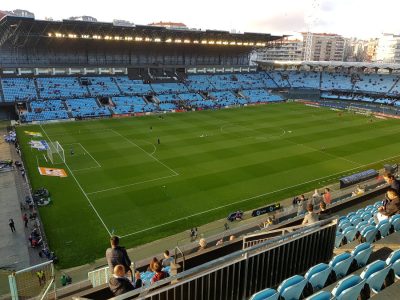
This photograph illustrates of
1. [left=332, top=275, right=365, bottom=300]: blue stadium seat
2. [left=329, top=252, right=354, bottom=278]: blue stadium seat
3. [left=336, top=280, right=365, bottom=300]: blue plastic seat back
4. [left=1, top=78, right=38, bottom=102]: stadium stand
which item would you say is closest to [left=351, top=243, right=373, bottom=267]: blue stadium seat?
[left=329, top=252, right=354, bottom=278]: blue stadium seat

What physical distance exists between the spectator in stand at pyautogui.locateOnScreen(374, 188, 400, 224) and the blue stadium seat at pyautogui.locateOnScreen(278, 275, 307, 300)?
5477 mm

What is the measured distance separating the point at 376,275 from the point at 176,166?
94.3ft

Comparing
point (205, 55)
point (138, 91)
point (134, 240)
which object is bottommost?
point (134, 240)

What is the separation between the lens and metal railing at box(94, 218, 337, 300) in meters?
5.77

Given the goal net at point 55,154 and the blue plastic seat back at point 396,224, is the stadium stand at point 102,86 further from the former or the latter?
the blue plastic seat back at point 396,224

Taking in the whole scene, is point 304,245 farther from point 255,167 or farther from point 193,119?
point 193,119

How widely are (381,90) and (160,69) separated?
55.2m

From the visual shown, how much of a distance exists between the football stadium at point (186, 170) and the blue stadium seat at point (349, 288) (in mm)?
26

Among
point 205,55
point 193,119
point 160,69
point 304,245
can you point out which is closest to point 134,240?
point 304,245

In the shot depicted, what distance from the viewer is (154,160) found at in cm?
3653

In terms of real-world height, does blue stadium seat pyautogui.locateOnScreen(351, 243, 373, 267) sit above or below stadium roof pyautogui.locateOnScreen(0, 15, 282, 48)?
below

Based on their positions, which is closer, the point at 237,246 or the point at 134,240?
the point at 237,246

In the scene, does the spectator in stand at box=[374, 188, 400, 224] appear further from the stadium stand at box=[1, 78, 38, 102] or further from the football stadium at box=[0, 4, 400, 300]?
the stadium stand at box=[1, 78, 38, 102]

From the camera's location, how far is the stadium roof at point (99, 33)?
2261 inches
